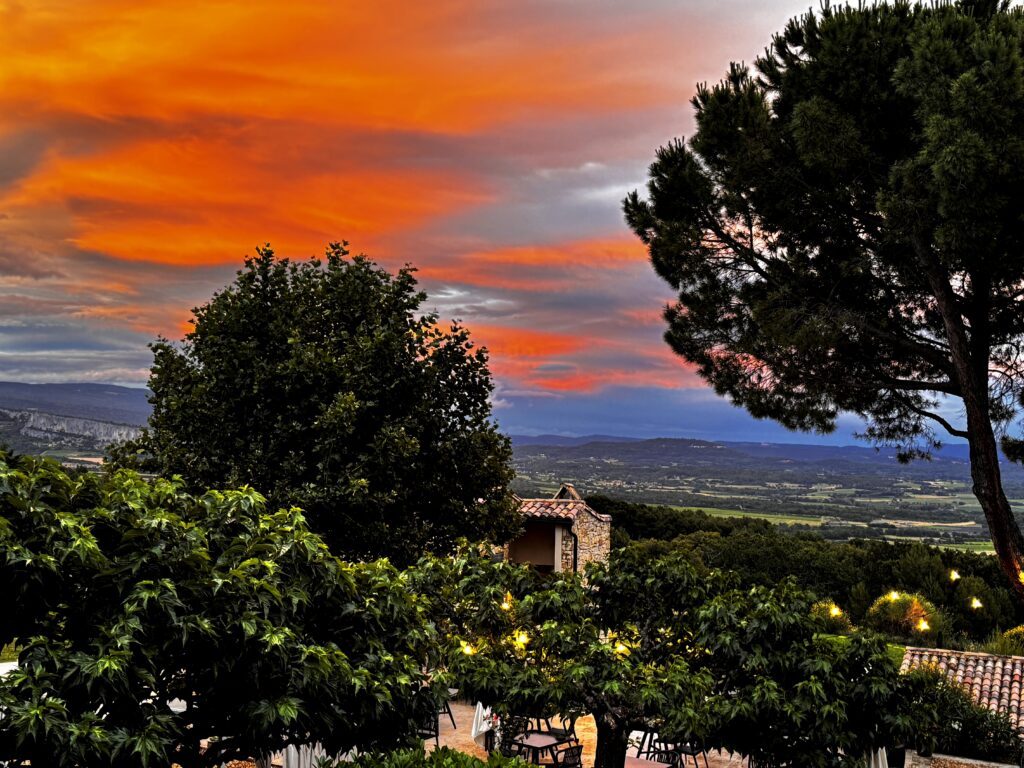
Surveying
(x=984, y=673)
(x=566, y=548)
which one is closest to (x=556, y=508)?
(x=566, y=548)

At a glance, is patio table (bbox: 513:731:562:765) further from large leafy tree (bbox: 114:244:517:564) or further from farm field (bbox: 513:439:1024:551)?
farm field (bbox: 513:439:1024:551)

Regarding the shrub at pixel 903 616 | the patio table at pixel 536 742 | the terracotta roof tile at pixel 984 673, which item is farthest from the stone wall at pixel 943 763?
the shrub at pixel 903 616

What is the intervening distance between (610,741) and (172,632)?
18.1 feet

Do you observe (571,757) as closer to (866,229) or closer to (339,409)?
(339,409)

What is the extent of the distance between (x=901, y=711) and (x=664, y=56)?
46.2 feet

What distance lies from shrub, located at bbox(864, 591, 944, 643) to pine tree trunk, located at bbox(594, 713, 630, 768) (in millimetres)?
20169

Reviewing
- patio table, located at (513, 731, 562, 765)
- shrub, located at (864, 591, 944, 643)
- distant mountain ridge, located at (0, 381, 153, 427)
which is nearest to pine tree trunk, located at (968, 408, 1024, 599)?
patio table, located at (513, 731, 562, 765)

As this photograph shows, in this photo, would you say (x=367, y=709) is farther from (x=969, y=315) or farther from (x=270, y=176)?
(x=270, y=176)

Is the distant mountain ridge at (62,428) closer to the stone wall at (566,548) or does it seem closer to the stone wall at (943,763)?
the stone wall at (566,548)

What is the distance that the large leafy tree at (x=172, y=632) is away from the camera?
5.09 meters

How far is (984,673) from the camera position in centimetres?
1714

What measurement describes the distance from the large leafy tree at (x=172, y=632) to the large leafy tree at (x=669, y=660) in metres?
1.93

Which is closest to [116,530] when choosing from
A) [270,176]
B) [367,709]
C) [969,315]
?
[367,709]

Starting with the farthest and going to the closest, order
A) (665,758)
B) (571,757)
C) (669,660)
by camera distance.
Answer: (665,758) < (571,757) < (669,660)
